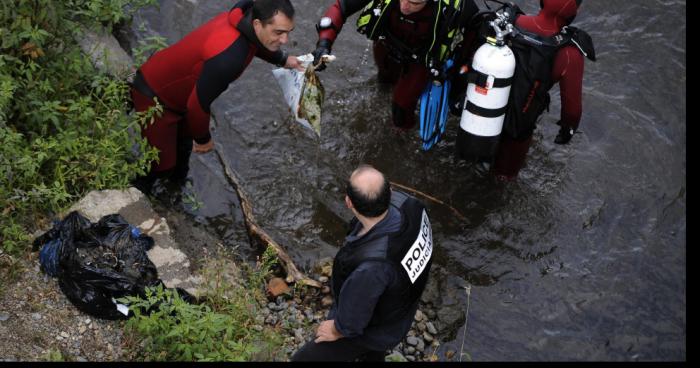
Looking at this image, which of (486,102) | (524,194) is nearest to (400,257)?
(486,102)

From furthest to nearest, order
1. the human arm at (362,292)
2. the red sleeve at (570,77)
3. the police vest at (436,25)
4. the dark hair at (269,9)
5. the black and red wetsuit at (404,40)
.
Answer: the black and red wetsuit at (404,40)
the police vest at (436,25)
the red sleeve at (570,77)
the dark hair at (269,9)
the human arm at (362,292)

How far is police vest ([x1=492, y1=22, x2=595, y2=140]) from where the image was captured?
461 centimetres

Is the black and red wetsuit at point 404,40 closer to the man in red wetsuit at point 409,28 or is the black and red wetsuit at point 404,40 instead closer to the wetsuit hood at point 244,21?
the man in red wetsuit at point 409,28

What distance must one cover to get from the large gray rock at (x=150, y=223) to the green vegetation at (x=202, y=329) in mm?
161

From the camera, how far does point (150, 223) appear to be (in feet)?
15.2

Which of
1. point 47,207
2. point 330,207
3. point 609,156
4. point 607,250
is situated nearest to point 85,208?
point 47,207

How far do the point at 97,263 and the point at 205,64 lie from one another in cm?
137

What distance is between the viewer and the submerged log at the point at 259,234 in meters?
4.76

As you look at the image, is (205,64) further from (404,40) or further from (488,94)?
(488,94)

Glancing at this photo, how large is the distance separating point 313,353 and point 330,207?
198cm

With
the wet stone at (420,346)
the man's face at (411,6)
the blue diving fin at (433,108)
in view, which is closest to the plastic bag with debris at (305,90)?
the man's face at (411,6)

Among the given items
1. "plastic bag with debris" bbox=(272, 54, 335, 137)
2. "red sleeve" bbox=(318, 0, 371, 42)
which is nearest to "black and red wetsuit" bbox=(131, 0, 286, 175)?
"plastic bag with debris" bbox=(272, 54, 335, 137)

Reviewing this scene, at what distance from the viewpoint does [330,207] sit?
5.55 m

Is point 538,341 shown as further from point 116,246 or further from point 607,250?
point 116,246
